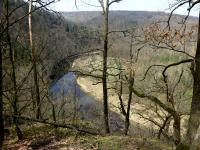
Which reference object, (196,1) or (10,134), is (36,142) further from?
(196,1)

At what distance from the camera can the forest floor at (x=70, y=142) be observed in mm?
11147

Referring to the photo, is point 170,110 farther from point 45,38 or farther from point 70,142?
point 45,38

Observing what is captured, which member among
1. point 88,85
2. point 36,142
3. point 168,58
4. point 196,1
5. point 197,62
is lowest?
point 88,85

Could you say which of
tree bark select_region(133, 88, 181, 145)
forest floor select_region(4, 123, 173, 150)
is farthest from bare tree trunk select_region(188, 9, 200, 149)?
tree bark select_region(133, 88, 181, 145)

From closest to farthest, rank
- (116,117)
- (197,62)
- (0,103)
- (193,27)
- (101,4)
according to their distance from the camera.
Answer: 1. (0,103)
2. (197,62)
3. (193,27)
4. (101,4)
5. (116,117)

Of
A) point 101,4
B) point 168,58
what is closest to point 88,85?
point 168,58

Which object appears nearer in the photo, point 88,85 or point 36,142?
point 36,142

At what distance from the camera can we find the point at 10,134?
16.7m

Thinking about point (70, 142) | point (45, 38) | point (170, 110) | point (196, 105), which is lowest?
point (70, 142)

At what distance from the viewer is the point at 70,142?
12.3 m

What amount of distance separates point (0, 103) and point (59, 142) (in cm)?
577

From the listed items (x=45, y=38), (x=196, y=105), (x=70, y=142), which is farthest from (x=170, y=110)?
(x=45, y=38)

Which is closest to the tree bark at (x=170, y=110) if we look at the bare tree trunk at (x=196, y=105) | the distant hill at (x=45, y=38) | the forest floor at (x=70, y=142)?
the forest floor at (x=70, y=142)

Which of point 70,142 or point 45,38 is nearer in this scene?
point 70,142
